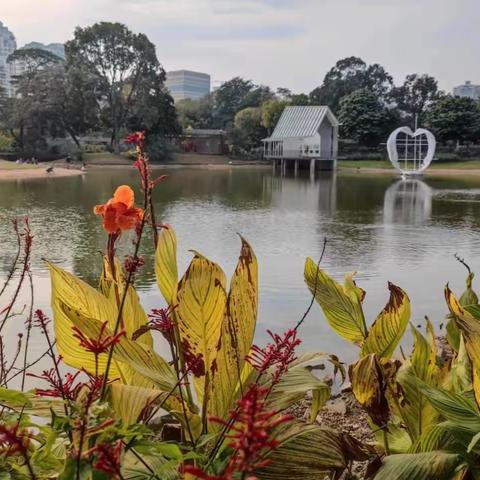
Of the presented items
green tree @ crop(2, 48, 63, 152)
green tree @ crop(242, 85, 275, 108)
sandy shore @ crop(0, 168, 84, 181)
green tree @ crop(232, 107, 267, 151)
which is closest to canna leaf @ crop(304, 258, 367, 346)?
sandy shore @ crop(0, 168, 84, 181)

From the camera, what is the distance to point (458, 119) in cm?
3500

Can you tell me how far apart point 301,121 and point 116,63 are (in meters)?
11.4

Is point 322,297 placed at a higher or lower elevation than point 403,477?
higher

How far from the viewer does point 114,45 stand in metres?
33.9

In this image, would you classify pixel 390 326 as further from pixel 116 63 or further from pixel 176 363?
pixel 116 63

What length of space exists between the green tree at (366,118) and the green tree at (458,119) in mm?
3074

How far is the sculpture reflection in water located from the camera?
455 inches

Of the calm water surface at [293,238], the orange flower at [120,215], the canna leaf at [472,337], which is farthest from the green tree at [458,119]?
the orange flower at [120,215]

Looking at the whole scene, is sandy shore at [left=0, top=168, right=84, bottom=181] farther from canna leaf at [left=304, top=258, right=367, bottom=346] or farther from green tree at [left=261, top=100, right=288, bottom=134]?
canna leaf at [left=304, top=258, right=367, bottom=346]

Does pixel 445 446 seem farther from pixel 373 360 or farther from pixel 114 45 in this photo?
pixel 114 45

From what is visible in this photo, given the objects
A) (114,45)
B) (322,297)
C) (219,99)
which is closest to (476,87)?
(219,99)

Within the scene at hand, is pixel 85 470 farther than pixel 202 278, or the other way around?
pixel 202 278

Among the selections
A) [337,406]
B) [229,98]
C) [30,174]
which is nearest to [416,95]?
[229,98]

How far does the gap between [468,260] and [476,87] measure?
9847 centimetres
